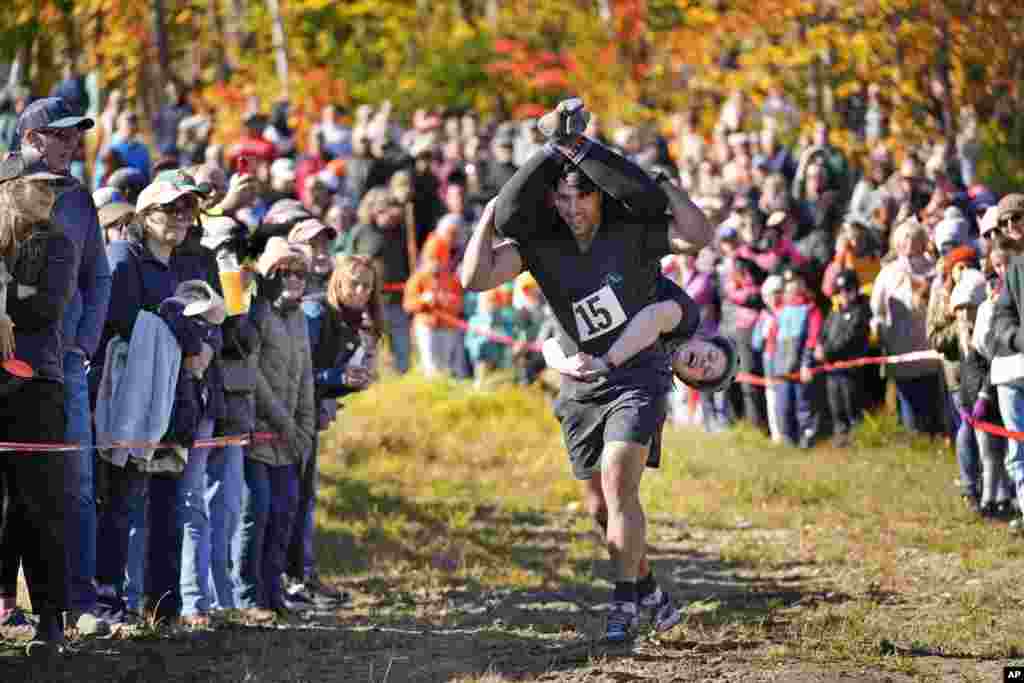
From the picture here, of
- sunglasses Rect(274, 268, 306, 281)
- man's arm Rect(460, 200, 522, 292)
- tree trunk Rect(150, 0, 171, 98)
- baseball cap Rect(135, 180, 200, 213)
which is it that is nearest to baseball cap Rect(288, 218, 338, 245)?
sunglasses Rect(274, 268, 306, 281)

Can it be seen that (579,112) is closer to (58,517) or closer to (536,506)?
(58,517)

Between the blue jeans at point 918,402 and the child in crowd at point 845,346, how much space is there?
2.13ft

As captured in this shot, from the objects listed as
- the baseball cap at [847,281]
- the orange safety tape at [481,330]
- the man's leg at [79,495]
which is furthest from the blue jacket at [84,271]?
the orange safety tape at [481,330]

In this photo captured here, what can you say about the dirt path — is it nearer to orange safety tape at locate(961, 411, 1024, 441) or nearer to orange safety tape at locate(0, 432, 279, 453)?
orange safety tape at locate(0, 432, 279, 453)

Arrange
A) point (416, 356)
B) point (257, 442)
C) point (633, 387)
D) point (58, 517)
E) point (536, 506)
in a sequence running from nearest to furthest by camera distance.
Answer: point (58, 517) < point (633, 387) < point (257, 442) < point (536, 506) < point (416, 356)

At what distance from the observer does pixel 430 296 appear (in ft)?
63.2

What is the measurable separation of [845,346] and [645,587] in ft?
26.3

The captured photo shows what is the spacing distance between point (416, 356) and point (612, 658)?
1265cm

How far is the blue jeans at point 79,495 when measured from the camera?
830 cm

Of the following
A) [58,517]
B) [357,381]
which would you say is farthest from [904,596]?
[58,517]

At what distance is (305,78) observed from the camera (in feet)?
115

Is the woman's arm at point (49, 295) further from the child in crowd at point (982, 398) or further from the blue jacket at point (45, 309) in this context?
the child in crowd at point (982, 398)

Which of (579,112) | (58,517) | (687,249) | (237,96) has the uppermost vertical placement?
(237,96)

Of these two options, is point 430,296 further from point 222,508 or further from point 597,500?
point 597,500
